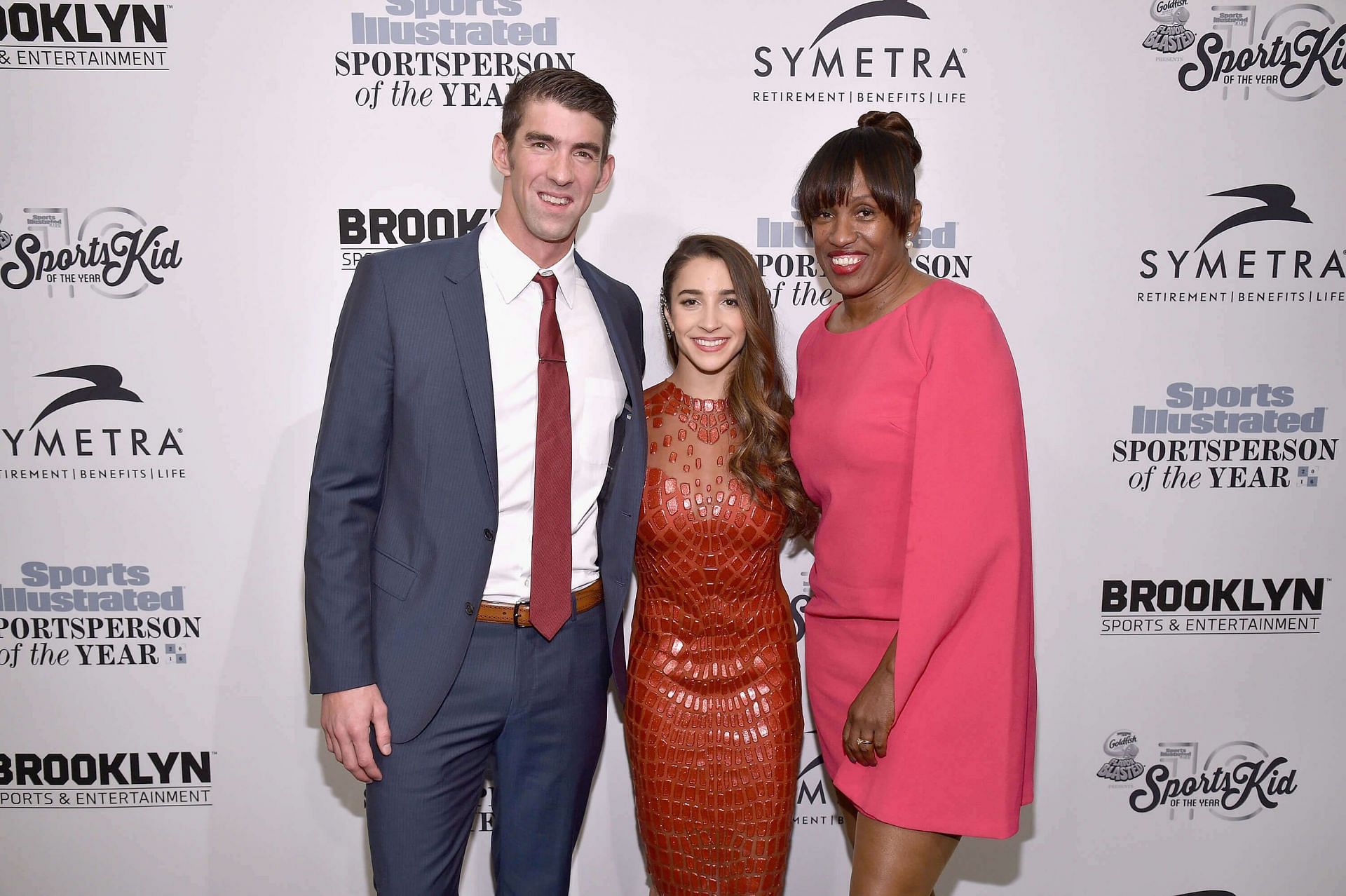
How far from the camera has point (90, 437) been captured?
2561 mm

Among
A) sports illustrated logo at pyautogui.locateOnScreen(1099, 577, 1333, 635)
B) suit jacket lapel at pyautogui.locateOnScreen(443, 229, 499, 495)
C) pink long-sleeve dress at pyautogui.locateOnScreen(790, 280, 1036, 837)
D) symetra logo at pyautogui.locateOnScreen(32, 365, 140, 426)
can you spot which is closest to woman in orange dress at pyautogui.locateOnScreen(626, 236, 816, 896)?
pink long-sleeve dress at pyautogui.locateOnScreen(790, 280, 1036, 837)

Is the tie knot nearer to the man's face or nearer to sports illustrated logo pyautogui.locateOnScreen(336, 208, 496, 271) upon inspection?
the man's face

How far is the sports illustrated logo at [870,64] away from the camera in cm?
250

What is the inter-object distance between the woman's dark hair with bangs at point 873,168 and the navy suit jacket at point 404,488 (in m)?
0.76

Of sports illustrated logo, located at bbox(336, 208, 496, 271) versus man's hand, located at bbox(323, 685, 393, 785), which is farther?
sports illustrated logo, located at bbox(336, 208, 496, 271)

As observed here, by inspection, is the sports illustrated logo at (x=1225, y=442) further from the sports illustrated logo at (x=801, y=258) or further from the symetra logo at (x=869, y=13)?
the symetra logo at (x=869, y=13)

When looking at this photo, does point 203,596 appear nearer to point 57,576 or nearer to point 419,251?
point 57,576

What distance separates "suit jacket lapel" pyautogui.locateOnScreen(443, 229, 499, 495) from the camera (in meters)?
1.78


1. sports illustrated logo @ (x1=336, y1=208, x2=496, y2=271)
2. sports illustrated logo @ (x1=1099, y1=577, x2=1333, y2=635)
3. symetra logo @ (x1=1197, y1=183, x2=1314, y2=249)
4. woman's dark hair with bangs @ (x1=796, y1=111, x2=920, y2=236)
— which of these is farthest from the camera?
sports illustrated logo @ (x1=1099, y1=577, x2=1333, y2=635)

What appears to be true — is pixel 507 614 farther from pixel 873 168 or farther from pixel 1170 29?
pixel 1170 29

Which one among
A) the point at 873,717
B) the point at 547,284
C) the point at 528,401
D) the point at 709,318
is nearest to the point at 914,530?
the point at 873,717

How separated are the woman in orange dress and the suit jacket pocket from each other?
0.56m

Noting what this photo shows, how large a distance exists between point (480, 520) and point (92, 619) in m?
1.66

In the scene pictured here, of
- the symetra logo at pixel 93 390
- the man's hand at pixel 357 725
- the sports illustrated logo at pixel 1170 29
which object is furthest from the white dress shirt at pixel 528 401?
the sports illustrated logo at pixel 1170 29
